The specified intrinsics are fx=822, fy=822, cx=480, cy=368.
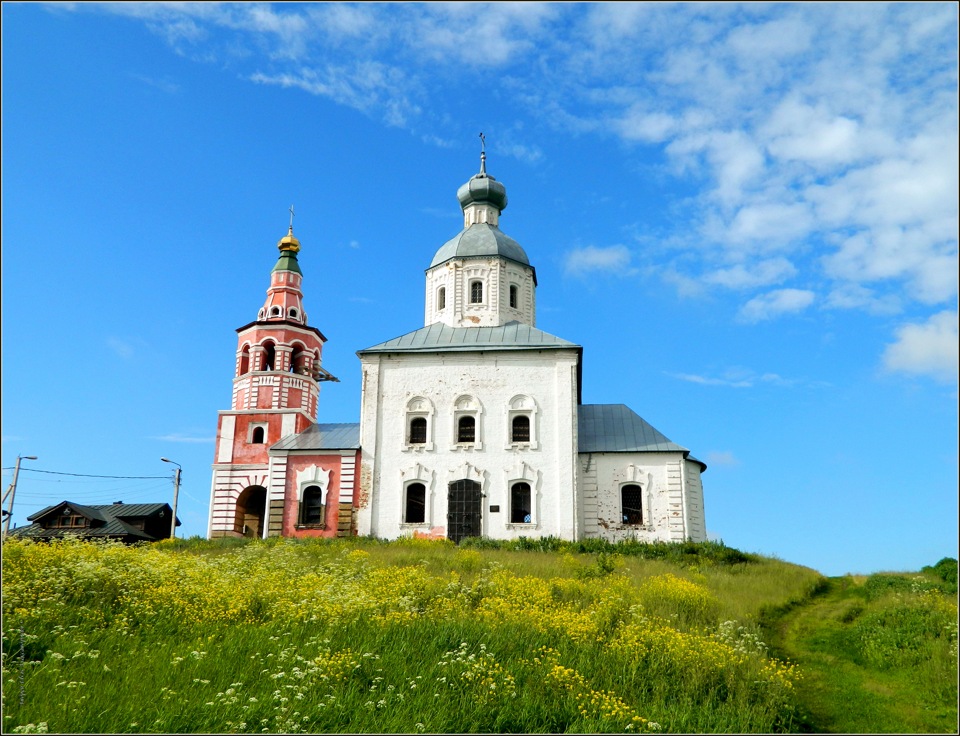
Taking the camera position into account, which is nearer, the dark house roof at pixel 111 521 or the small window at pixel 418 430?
the small window at pixel 418 430

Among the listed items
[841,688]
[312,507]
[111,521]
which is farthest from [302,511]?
[841,688]

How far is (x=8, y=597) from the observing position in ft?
39.9

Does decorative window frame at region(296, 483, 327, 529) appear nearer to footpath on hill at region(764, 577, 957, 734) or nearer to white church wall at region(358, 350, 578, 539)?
white church wall at region(358, 350, 578, 539)

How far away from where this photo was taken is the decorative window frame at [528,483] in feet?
91.0

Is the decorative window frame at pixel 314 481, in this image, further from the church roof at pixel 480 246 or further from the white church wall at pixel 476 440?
the church roof at pixel 480 246

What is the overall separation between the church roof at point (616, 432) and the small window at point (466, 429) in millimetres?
3800

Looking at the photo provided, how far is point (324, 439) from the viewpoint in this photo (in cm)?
3111

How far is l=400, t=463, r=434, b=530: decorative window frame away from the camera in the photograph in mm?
28250

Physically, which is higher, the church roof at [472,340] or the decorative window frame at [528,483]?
the church roof at [472,340]

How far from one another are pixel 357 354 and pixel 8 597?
1868 centimetres

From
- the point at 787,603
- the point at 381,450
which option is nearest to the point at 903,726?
the point at 787,603

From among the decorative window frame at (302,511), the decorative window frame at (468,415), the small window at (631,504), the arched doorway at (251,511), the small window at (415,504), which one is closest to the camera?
the small window at (631,504)

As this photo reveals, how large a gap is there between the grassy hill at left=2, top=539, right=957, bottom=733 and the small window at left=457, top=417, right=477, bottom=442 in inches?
487

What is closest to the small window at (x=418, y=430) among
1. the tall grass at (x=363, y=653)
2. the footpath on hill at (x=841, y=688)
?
the tall grass at (x=363, y=653)
